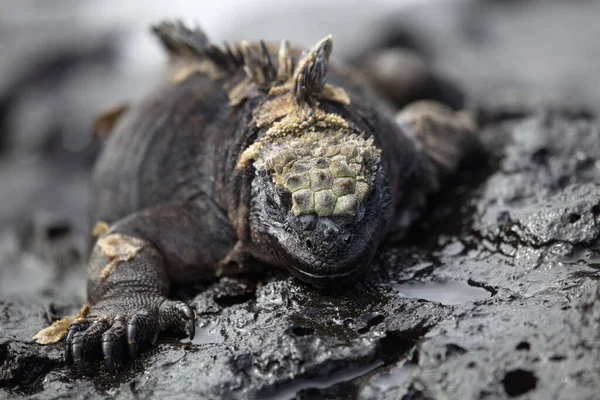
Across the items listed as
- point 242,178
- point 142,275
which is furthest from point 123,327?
point 242,178

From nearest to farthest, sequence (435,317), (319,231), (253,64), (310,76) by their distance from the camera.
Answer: (435,317), (319,231), (310,76), (253,64)

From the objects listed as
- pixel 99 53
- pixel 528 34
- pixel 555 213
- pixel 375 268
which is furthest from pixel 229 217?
pixel 528 34

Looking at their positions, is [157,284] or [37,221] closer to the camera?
[157,284]

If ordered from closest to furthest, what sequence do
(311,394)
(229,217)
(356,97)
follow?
(311,394) < (229,217) < (356,97)

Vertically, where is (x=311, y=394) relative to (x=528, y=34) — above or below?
below

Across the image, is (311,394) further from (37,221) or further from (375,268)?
(37,221)

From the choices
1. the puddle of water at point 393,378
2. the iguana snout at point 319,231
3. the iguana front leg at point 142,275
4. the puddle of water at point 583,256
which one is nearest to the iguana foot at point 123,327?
the iguana front leg at point 142,275

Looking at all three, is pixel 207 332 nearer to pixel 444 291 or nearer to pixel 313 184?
pixel 313 184
